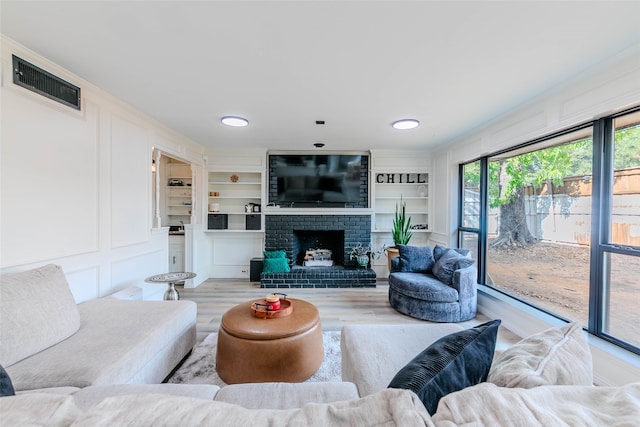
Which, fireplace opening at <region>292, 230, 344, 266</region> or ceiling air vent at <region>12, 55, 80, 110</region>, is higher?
ceiling air vent at <region>12, 55, 80, 110</region>

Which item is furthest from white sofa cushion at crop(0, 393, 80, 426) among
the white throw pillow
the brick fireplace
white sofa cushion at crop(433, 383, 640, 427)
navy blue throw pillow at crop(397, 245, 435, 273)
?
the brick fireplace

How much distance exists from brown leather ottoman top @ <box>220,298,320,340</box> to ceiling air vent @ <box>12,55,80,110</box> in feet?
6.97

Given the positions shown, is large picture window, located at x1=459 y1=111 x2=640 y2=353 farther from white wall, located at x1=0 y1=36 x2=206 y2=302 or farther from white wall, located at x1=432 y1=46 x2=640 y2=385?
white wall, located at x1=0 y1=36 x2=206 y2=302

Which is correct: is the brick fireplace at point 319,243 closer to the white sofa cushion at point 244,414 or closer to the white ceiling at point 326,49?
the white ceiling at point 326,49

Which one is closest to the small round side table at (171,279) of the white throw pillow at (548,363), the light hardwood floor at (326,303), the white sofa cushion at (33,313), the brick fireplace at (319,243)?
the light hardwood floor at (326,303)

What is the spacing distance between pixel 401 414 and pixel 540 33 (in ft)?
7.01

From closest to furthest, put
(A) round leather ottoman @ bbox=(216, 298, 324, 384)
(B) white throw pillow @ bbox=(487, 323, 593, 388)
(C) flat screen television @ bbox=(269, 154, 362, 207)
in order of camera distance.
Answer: (B) white throw pillow @ bbox=(487, 323, 593, 388) → (A) round leather ottoman @ bbox=(216, 298, 324, 384) → (C) flat screen television @ bbox=(269, 154, 362, 207)

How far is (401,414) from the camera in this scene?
1.74ft

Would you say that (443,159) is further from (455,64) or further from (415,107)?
(455,64)

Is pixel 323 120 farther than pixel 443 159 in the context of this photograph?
No

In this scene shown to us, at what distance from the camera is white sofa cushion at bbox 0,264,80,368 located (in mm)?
1334

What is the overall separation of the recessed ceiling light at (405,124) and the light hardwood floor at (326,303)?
2330 millimetres

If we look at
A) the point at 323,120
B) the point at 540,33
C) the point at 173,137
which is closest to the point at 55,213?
the point at 173,137

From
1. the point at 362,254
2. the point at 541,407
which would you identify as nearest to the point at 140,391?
the point at 541,407
